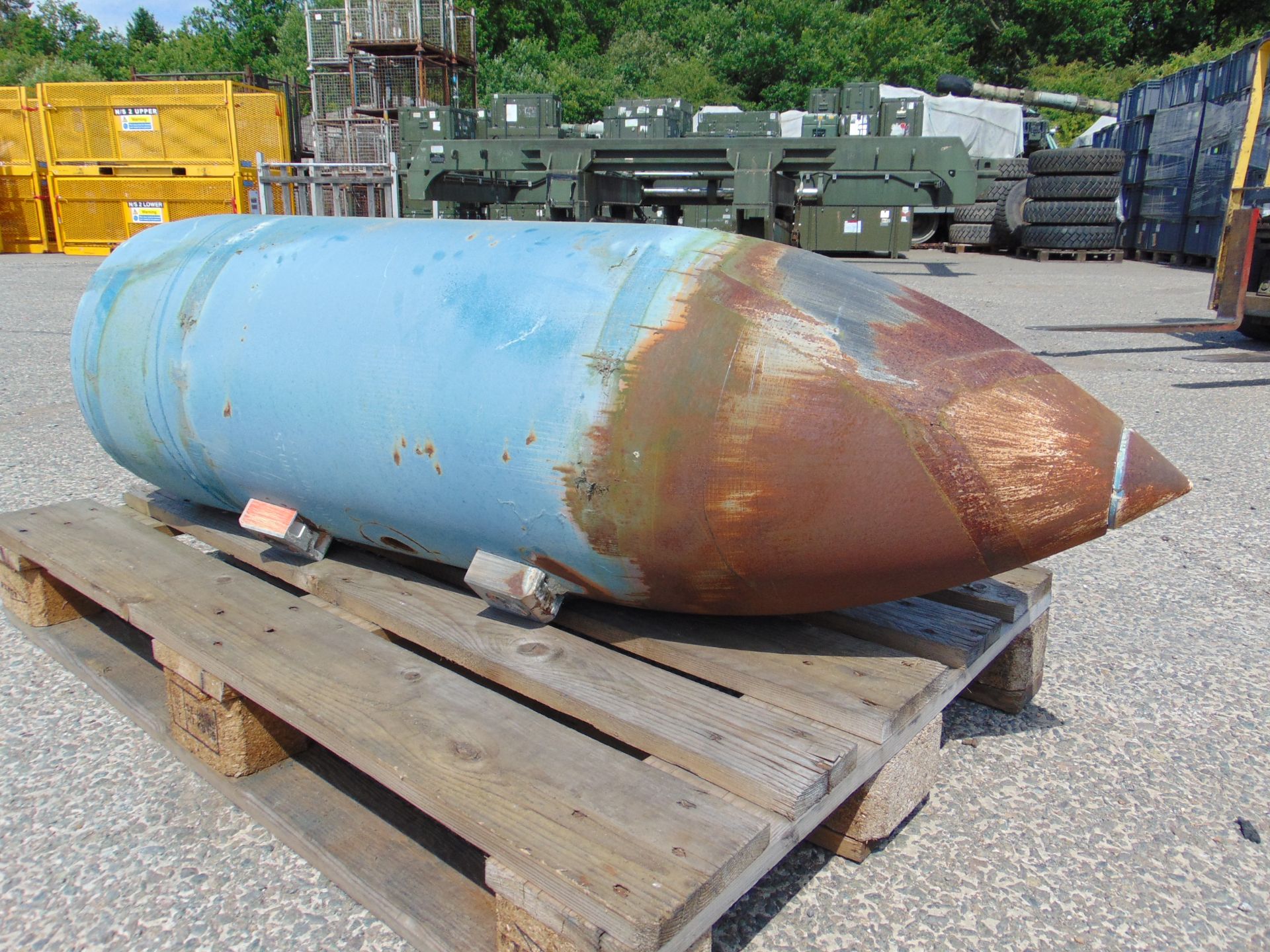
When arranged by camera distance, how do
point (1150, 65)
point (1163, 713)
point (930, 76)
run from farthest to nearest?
point (1150, 65), point (930, 76), point (1163, 713)

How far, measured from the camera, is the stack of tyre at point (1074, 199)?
44.9 feet

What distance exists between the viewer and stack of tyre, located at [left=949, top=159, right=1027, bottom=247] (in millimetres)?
15734

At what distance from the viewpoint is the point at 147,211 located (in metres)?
13.9

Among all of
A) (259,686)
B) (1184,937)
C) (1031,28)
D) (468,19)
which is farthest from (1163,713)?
(1031,28)

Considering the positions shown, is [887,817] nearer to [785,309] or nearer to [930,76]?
[785,309]

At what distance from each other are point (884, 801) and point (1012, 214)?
1544 cm

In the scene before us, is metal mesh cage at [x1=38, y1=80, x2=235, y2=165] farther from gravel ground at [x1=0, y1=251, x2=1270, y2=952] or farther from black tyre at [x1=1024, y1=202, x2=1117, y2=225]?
gravel ground at [x1=0, y1=251, x2=1270, y2=952]

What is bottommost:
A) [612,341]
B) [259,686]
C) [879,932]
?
[879,932]

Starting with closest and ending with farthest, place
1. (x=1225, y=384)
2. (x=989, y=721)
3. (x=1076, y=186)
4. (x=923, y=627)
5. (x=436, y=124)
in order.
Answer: (x=923, y=627)
(x=989, y=721)
(x=1225, y=384)
(x=436, y=124)
(x=1076, y=186)

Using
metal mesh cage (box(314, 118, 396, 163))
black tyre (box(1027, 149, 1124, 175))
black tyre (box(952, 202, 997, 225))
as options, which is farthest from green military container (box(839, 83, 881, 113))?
metal mesh cage (box(314, 118, 396, 163))

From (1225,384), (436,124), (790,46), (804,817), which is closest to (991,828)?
(804,817)

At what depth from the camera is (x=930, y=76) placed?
24984 mm

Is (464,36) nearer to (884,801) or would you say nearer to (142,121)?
(142,121)

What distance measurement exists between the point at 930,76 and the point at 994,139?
6.92 metres
